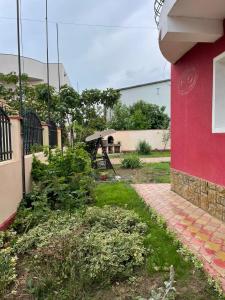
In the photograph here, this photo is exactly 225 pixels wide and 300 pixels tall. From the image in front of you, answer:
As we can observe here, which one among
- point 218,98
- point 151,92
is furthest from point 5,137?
point 151,92

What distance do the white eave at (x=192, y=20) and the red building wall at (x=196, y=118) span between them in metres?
0.28

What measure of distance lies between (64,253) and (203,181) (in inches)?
130

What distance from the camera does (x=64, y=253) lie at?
10.7 ft

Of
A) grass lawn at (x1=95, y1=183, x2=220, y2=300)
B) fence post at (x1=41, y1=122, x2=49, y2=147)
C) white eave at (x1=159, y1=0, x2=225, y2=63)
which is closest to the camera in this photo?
grass lawn at (x1=95, y1=183, x2=220, y2=300)

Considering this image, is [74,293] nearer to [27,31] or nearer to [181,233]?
[181,233]

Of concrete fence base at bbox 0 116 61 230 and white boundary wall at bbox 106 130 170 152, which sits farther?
white boundary wall at bbox 106 130 170 152

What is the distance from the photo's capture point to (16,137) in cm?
551

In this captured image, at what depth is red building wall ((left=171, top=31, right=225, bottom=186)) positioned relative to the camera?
502cm

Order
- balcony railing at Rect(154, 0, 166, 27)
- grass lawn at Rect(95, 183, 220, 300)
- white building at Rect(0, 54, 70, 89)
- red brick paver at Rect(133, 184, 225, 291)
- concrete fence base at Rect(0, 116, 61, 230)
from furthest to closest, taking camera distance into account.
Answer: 1. white building at Rect(0, 54, 70, 89)
2. balcony railing at Rect(154, 0, 166, 27)
3. concrete fence base at Rect(0, 116, 61, 230)
4. red brick paver at Rect(133, 184, 225, 291)
5. grass lawn at Rect(95, 183, 220, 300)

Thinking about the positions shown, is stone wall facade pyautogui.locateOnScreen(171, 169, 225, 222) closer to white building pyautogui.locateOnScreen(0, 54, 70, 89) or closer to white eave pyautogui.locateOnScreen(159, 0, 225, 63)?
white eave pyautogui.locateOnScreen(159, 0, 225, 63)

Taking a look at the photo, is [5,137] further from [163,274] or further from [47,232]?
[163,274]

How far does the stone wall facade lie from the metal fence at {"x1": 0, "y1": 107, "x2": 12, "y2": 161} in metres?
3.75

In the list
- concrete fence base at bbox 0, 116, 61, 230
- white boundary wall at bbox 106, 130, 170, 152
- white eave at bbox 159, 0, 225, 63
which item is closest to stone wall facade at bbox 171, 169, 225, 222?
white eave at bbox 159, 0, 225, 63

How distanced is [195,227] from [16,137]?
3.67 m
